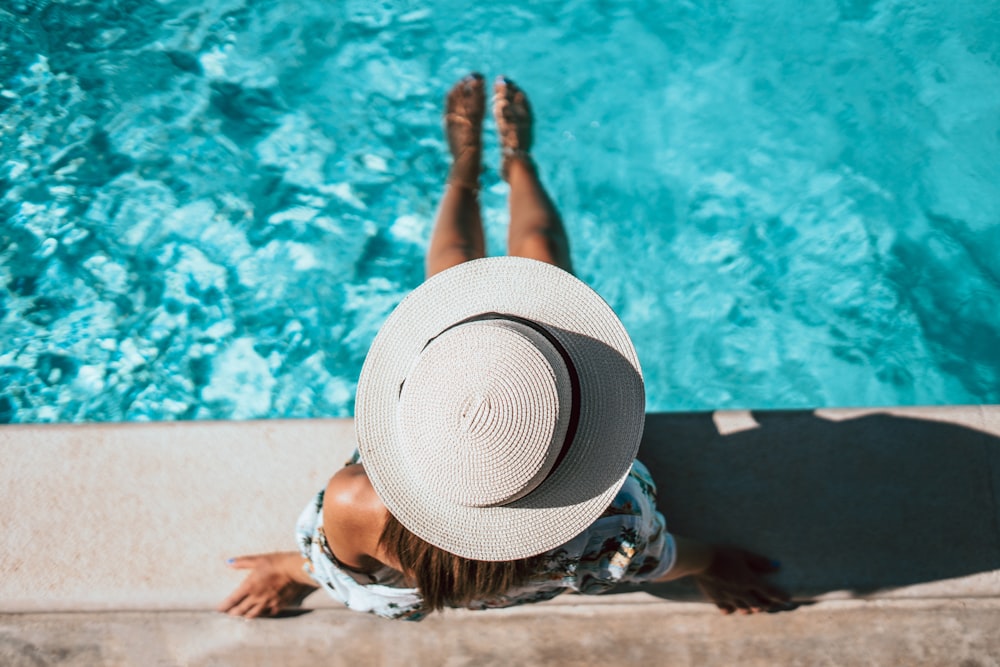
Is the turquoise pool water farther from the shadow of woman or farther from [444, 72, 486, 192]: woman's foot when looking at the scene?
the shadow of woman

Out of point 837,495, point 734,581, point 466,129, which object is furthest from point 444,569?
point 466,129

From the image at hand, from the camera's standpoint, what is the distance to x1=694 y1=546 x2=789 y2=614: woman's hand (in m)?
2.58

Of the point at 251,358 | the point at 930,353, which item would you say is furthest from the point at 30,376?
the point at 930,353

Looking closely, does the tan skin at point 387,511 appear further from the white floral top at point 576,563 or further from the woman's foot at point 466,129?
the white floral top at point 576,563

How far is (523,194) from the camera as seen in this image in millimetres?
3559

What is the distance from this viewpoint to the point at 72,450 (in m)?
2.91

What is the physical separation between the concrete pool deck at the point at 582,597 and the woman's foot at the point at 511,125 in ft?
5.56

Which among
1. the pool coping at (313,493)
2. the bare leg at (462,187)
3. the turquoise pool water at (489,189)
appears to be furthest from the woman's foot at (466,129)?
the pool coping at (313,493)

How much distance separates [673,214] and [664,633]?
94.4 inches

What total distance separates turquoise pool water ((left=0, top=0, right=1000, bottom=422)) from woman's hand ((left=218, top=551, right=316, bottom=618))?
4.51 feet

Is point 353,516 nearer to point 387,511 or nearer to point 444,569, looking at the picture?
point 387,511

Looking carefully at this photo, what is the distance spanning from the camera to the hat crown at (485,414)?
1.46 metres

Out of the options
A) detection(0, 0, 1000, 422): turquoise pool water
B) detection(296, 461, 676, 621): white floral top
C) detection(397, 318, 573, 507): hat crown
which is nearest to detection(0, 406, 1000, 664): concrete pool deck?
detection(296, 461, 676, 621): white floral top

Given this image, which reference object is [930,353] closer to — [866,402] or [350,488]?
[866,402]
